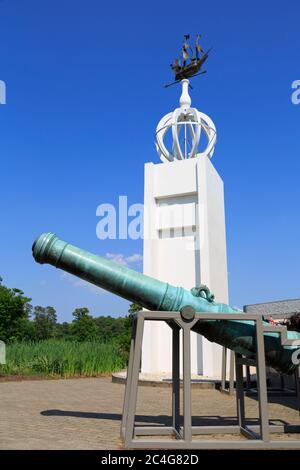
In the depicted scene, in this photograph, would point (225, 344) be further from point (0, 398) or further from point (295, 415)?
point (0, 398)

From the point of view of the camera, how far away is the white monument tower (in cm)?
1432

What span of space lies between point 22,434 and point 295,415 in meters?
4.53

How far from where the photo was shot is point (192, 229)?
1484cm

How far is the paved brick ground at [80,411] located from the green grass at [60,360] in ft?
6.99

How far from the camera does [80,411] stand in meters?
7.75

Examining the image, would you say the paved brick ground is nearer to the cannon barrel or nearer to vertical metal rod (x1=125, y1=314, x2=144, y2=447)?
vertical metal rod (x1=125, y1=314, x2=144, y2=447)

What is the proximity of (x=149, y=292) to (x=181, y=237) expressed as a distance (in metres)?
9.43

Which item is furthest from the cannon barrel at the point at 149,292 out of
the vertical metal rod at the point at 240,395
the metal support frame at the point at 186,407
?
the vertical metal rod at the point at 240,395

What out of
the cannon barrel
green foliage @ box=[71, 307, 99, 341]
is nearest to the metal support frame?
the cannon barrel

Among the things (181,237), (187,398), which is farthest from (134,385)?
(181,237)

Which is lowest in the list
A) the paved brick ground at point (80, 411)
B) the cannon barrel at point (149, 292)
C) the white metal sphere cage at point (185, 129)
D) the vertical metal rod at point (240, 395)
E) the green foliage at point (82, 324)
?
the paved brick ground at point (80, 411)

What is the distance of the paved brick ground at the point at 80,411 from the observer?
17.8 ft

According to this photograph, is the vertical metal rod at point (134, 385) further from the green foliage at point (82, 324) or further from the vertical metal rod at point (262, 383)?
the green foliage at point (82, 324)

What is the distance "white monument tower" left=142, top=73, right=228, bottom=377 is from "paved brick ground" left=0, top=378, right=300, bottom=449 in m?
2.37
